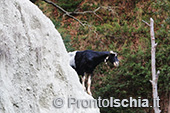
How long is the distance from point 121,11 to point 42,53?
10.9 meters

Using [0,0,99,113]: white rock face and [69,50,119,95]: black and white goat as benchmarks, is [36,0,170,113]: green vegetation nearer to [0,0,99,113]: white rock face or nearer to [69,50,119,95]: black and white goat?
[69,50,119,95]: black and white goat

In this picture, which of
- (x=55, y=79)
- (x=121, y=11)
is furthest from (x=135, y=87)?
(x=55, y=79)

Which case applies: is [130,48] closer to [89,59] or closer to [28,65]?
[89,59]

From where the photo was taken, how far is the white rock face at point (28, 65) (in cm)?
243

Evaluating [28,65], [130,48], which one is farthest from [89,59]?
[130,48]

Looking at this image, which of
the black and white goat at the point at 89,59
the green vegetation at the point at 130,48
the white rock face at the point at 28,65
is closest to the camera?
the white rock face at the point at 28,65

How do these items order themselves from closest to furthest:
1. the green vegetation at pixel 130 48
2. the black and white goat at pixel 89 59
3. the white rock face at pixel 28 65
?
the white rock face at pixel 28 65, the black and white goat at pixel 89 59, the green vegetation at pixel 130 48

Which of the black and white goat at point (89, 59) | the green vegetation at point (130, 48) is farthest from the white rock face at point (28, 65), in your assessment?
the green vegetation at point (130, 48)

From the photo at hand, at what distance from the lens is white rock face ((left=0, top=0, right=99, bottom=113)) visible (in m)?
2.43

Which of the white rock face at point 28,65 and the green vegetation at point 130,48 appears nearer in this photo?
the white rock face at point 28,65

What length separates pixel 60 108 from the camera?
2922 mm

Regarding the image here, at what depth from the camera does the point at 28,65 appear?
103 inches

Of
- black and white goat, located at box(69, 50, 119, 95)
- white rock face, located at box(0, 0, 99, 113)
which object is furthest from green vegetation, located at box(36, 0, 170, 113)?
white rock face, located at box(0, 0, 99, 113)

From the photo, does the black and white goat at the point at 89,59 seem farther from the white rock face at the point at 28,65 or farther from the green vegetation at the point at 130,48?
the white rock face at the point at 28,65
